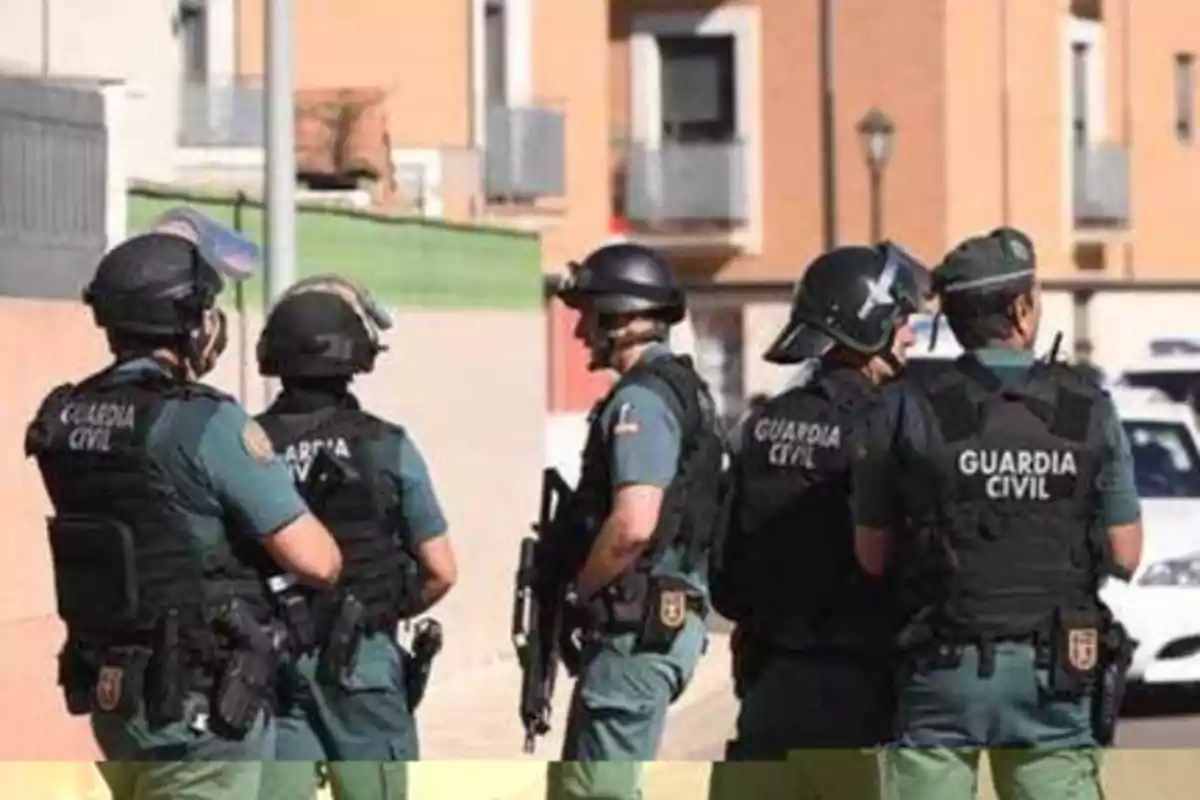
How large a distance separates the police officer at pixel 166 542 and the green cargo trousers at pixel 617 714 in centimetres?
105

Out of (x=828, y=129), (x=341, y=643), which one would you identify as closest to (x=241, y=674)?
(x=341, y=643)

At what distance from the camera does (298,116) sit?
779 inches

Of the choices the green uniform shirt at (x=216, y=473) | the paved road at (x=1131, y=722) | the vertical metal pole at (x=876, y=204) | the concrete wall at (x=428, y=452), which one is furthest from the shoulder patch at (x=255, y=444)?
the vertical metal pole at (x=876, y=204)

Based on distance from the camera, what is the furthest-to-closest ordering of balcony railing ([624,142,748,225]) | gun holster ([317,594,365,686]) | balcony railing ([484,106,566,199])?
balcony railing ([624,142,748,225]), balcony railing ([484,106,566,199]), gun holster ([317,594,365,686])

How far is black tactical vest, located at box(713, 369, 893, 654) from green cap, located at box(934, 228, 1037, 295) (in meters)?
0.48

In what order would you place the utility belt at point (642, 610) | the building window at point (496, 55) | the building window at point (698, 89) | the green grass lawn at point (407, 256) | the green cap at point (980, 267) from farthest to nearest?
the building window at point (698, 89) → the building window at point (496, 55) → the green grass lawn at point (407, 256) → the utility belt at point (642, 610) → the green cap at point (980, 267)

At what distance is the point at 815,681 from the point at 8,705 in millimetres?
4560

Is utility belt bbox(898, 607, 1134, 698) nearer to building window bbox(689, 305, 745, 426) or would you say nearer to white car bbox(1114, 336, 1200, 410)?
white car bbox(1114, 336, 1200, 410)

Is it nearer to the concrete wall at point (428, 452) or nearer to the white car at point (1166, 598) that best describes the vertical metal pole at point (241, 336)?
the concrete wall at point (428, 452)

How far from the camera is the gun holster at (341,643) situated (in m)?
6.30

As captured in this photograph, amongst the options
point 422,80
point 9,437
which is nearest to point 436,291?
point 9,437

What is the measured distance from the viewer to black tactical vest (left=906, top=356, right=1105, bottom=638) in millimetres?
5723

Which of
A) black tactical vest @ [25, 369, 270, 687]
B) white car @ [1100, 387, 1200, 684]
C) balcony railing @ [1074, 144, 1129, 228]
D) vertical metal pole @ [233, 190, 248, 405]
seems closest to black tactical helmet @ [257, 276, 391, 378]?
black tactical vest @ [25, 369, 270, 687]

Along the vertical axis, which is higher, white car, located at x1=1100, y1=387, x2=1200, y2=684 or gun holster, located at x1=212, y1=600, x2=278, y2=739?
gun holster, located at x1=212, y1=600, x2=278, y2=739
